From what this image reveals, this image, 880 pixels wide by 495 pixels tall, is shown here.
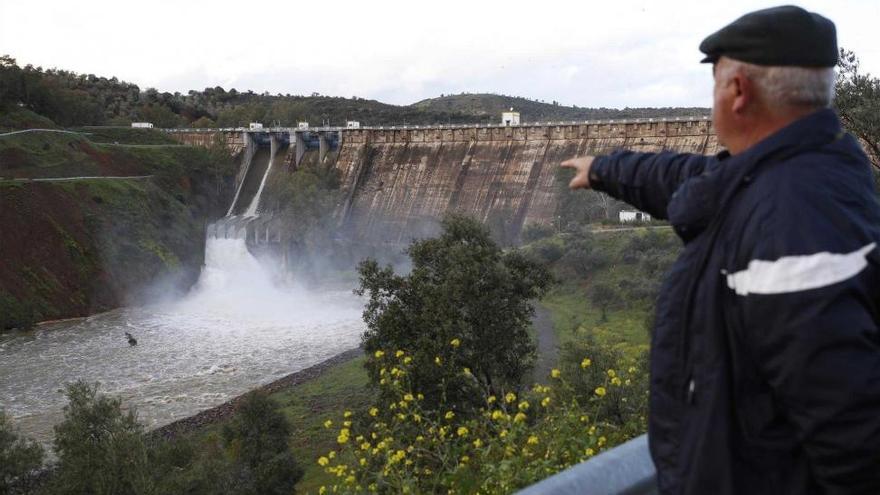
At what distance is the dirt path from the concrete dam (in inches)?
531

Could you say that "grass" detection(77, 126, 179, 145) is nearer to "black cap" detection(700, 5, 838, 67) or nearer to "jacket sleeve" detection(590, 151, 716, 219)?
"jacket sleeve" detection(590, 151, 716, 219)

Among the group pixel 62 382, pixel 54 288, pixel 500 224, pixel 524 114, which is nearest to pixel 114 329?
pixel 54 288

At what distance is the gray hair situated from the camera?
1.72 meters

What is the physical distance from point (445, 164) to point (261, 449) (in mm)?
33954

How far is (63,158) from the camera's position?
44406mm

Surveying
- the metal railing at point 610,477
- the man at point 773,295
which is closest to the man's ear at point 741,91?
the man at point 773,295

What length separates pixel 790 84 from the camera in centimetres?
173

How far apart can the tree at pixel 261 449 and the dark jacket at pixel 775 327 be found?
12.8 metres

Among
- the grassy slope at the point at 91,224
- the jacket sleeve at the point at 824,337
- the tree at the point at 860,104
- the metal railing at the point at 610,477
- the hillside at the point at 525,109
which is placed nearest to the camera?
the jacket sleeve at the point at 824,337

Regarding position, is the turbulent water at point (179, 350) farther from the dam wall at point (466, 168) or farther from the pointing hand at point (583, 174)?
the pointing hand at point (583, 174)

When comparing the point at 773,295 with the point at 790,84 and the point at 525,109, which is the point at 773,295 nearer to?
the point at 790,84

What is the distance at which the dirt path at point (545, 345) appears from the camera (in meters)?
21.1

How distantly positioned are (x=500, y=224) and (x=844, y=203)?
4136cm

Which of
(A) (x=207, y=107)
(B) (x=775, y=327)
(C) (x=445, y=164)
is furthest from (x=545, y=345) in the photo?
(A) (x=207, y=107)
